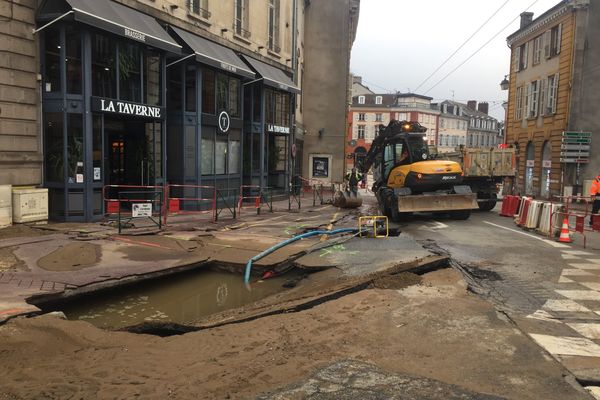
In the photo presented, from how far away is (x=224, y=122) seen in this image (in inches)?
752

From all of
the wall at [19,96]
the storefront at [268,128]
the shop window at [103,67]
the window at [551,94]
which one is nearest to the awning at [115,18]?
the wall at [19,96]

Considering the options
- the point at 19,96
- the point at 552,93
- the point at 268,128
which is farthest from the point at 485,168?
the point at 552,93

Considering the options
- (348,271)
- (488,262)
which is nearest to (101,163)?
(348,271)

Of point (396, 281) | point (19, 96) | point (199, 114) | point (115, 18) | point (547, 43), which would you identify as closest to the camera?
point (396, 281)

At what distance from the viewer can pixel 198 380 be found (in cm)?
405

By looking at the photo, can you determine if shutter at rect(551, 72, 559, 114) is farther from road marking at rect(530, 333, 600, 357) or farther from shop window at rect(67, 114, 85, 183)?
road marking at rect(530, 333, 600, 357)

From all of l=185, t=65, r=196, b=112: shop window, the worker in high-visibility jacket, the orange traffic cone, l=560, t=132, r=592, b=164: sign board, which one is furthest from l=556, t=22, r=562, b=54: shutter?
l=185, t=65, r=196, b=112: shop window

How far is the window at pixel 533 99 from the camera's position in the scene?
35125 mm

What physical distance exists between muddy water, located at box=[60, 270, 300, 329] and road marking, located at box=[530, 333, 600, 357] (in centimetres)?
412

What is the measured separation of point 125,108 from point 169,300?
7988 mm

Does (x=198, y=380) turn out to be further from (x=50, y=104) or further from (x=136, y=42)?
(x=136, y=42)

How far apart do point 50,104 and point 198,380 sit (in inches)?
418

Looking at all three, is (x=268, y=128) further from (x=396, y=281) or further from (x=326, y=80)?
(x=396, y=281)

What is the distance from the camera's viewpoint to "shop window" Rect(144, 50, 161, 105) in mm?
15594
